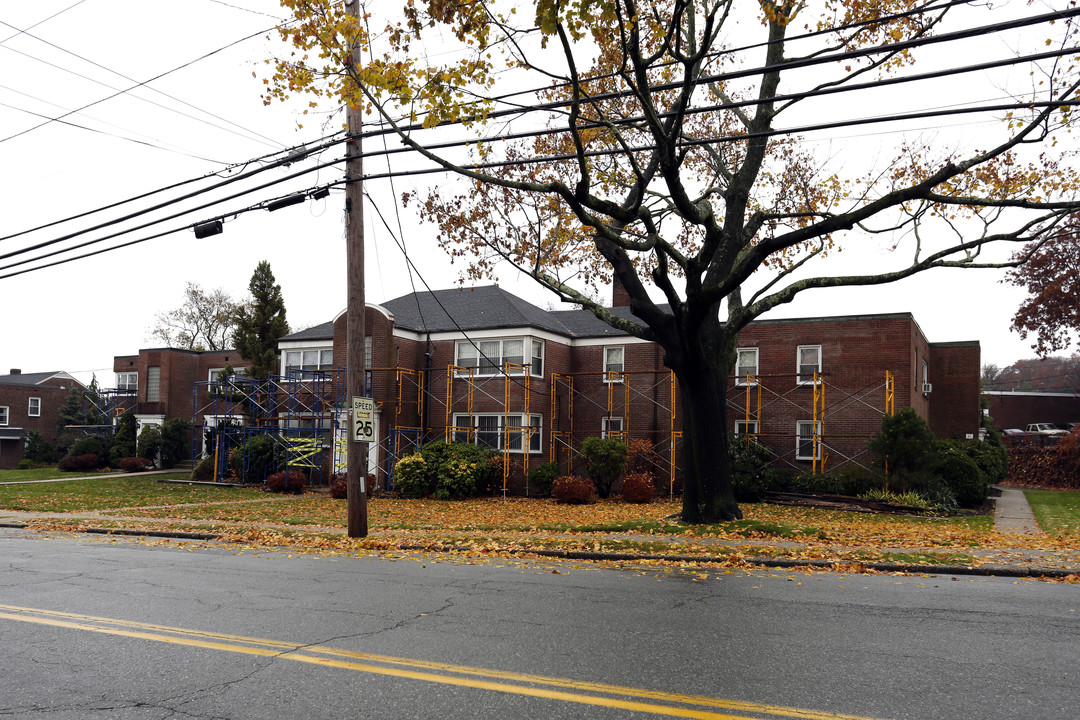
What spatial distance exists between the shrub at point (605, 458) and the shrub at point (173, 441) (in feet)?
80.0

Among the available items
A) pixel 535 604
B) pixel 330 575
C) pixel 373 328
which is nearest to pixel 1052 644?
pixel 535 604

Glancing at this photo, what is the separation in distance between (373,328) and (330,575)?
1957cm

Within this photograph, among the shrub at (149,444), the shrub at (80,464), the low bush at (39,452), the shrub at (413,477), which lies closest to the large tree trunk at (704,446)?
the shrub at (413,477)

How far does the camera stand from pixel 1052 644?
662 centimetres

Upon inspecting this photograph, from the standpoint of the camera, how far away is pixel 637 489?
24578mm

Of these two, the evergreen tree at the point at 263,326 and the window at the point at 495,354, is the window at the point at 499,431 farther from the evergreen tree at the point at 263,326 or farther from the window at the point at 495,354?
the evergreen tree at the point at 263,326

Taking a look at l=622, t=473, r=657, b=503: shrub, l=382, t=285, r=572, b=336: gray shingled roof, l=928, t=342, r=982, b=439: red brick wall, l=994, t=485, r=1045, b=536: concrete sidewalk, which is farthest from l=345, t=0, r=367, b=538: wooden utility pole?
l=928, t=342, r=982, b=439: red brick wall

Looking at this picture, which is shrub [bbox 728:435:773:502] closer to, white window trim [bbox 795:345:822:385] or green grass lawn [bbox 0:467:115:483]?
white window trim [bbox 795:345:822:385]

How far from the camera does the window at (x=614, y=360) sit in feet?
97.0

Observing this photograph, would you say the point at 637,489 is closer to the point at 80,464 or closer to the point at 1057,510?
the point at 1057,510

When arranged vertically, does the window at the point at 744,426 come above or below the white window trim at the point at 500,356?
below

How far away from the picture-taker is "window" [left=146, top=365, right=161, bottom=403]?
146 feet

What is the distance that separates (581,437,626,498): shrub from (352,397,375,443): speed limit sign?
1176 cm

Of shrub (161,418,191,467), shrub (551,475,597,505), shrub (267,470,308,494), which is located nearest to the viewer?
shrub (551,475,597,505)
